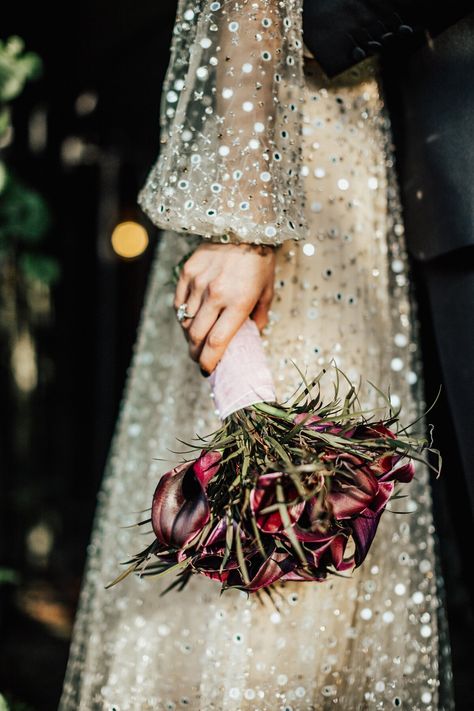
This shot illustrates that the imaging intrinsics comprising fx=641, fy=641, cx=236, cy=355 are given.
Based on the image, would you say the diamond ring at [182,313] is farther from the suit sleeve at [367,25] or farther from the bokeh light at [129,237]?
the bokeh light at [129,237]

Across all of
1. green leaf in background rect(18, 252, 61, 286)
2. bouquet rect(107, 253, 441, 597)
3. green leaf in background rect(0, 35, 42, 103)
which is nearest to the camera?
bouquet rect(107, 253, 441, 597)

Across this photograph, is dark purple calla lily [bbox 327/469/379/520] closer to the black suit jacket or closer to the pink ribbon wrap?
the pink ribbon wrap

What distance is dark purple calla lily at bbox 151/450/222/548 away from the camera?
2.17 ft

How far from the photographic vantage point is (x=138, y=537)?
1087mm

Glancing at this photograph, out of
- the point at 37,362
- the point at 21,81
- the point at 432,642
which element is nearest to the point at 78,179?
the point at 37,362

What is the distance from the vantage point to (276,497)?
631 millimetres

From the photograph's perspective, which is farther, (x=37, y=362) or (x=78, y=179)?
(x=78, y=179)

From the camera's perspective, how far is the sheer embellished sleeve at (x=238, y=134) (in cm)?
83

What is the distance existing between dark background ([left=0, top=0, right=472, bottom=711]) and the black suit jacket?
1.77m

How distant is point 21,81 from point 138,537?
144 cm

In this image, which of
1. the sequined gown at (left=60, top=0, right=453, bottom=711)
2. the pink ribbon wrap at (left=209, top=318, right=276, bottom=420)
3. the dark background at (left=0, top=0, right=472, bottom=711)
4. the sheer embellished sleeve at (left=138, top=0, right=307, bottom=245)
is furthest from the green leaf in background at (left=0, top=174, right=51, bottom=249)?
the pink ribbon wrap at (left=209, top=318, right=276, bottom=420)

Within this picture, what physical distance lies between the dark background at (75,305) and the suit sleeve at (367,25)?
6.46 ft

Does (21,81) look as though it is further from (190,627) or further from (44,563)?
(44,563)

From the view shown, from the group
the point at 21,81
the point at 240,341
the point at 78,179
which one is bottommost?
the point at 240,341
